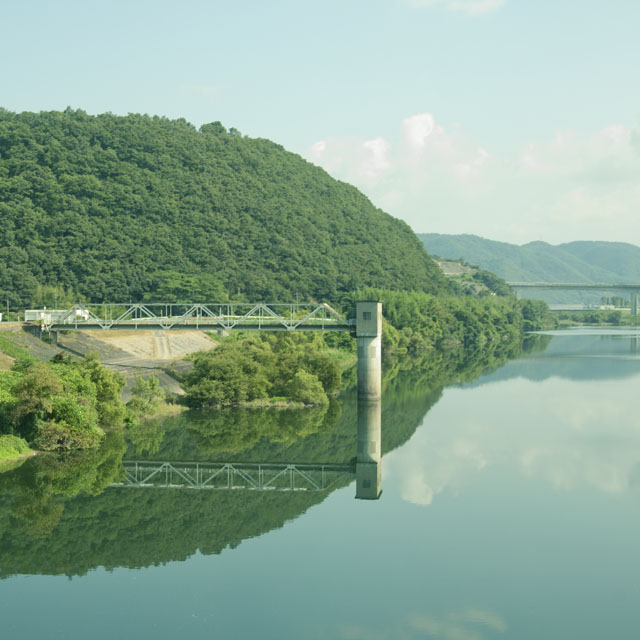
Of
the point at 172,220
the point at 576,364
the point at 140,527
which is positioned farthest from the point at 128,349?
the point at 172,220

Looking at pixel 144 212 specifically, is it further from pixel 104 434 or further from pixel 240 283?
pixel 104 434

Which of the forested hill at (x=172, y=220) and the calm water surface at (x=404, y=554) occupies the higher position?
the forested hill at (x=172, y=220)

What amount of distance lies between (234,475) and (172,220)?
10110 centimetres

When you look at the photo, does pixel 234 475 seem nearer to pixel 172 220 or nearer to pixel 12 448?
pixel 12 448

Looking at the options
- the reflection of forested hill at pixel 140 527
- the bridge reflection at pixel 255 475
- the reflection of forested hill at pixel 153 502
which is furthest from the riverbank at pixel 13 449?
the reflection of forested hill at pixel 140 527

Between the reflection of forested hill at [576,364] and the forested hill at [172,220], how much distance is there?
43.4m

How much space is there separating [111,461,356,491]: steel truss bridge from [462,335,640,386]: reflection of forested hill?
37.0 m

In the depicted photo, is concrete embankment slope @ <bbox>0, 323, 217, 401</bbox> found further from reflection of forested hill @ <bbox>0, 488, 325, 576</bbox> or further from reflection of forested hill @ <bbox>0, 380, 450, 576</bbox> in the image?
reflection of forested hill @ <bbox>0, 488, 325, 576</bbox>

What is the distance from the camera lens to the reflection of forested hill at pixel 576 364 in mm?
77812

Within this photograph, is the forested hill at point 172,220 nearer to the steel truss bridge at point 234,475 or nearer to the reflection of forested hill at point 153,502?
the reflection of forested hill at point 153,502

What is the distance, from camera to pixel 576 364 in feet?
293

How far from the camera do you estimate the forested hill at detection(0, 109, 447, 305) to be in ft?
378

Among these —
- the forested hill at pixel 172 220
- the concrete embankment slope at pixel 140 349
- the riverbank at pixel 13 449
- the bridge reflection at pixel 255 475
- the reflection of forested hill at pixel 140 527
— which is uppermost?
the forested hill at pixel 172 220

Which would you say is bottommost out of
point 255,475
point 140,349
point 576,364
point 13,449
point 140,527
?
point 140,527
